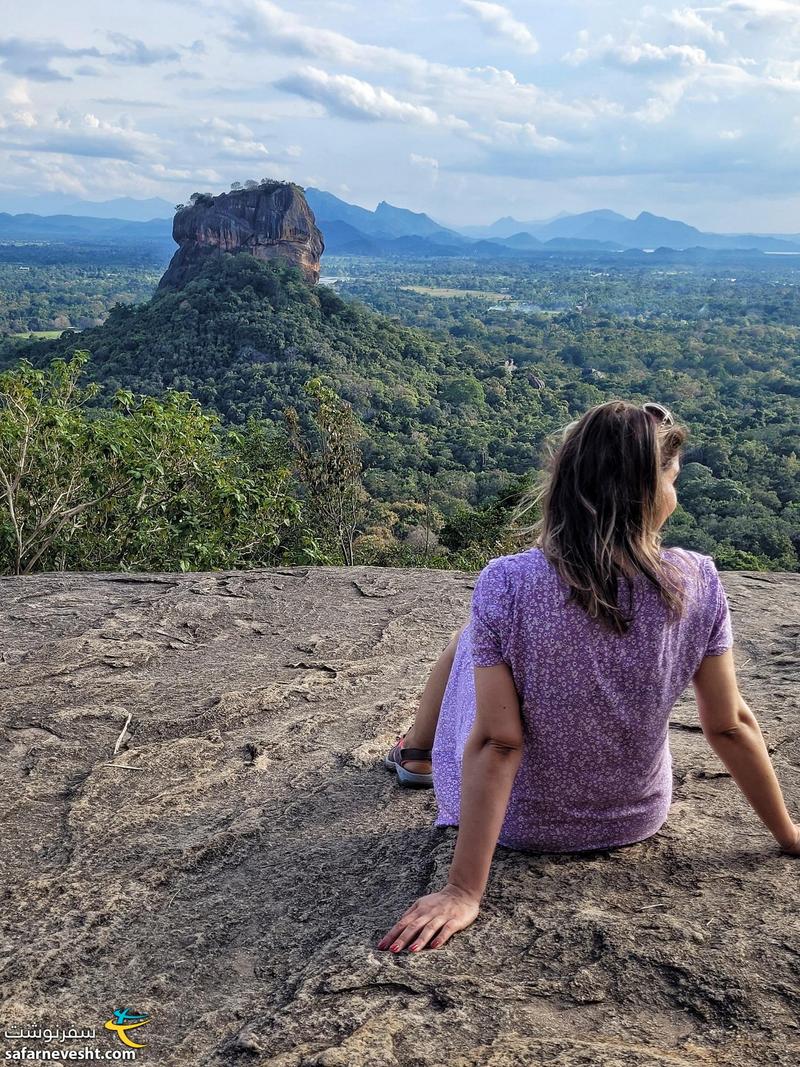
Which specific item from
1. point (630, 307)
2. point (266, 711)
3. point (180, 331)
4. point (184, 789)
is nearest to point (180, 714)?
point (266, 711)

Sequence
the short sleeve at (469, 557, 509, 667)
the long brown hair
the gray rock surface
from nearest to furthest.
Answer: the gray rock surface < the long brown hair < the short sleeve at (469, 557, 509, 667)

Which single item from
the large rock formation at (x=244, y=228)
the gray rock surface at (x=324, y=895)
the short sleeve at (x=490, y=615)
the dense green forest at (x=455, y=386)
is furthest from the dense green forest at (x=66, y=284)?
the short sleeve at (x=490, y=615)

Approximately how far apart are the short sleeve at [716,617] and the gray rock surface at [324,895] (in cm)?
51

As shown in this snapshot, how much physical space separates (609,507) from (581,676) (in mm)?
345

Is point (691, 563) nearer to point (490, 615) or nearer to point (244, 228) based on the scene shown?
point (490, 615)

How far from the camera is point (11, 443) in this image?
6.79 meters

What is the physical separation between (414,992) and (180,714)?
1803mm

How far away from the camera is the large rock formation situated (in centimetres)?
4947

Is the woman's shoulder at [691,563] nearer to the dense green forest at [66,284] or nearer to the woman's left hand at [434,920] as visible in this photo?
the woman's left hand at [434,920]

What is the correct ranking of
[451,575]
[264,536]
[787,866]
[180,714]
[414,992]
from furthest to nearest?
[264,536] < [451,575] < [180,714] < [787,866] < [414,992]

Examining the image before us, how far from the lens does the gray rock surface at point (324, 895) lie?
1.48 m

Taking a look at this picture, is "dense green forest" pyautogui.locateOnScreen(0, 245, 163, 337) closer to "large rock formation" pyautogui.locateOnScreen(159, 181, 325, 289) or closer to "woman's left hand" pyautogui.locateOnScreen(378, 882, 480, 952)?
"large rock formation" pyautogui.locateOnScreen(159, 181, 325, 289)

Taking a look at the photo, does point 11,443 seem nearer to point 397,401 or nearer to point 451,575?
point 451,575

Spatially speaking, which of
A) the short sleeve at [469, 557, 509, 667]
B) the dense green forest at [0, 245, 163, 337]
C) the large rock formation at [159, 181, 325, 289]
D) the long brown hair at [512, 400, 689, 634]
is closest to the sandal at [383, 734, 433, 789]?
the short sleeve at [469, 557, 509, 667]
